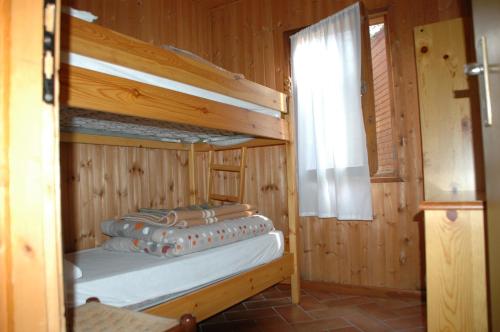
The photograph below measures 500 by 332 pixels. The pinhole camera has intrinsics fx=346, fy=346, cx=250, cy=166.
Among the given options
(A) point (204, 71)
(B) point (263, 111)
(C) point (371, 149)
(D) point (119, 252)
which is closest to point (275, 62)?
(B) point (263, 111)

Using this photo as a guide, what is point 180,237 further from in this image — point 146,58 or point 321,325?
point 321,325

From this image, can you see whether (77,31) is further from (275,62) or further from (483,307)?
(275,62)

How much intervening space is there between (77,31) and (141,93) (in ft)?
0.92

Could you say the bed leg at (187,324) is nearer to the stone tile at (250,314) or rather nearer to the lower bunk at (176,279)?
the lower bunk at (176,279)

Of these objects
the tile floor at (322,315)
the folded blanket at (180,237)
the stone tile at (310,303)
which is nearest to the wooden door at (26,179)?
the folded blanket at (180,237)

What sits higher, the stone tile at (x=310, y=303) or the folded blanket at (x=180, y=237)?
the folded blanket at (x=180, y=237)

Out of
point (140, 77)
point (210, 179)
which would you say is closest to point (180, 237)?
point (140, 77)

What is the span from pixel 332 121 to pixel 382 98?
45 centimetres

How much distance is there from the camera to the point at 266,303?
2451 mm

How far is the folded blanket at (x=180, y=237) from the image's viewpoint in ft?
5.48

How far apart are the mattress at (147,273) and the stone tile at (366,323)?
69 centimetres

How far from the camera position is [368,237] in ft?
8.34

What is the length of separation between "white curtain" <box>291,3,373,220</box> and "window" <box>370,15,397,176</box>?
0.26m

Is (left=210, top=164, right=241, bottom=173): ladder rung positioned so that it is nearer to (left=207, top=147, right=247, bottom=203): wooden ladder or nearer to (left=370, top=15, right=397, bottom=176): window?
(left=207, top=147, right=247, bottom=203): wooden ladder
